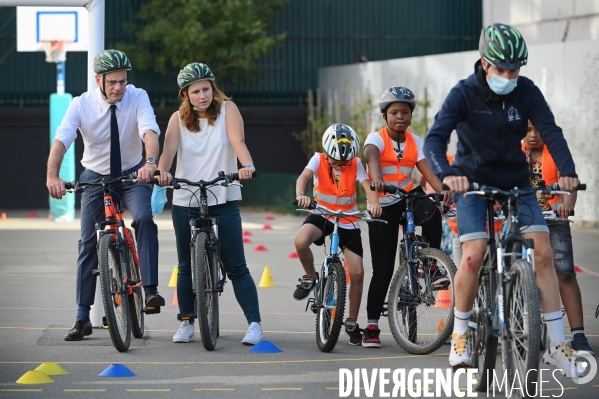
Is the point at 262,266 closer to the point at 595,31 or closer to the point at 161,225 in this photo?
the point at 161,225

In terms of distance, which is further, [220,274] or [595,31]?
[595,31]

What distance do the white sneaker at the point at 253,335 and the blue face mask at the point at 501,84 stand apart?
273cm

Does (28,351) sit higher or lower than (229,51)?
lower

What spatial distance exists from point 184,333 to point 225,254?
2.04 ft

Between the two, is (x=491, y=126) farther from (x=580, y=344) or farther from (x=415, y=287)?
(x=580, y=344)

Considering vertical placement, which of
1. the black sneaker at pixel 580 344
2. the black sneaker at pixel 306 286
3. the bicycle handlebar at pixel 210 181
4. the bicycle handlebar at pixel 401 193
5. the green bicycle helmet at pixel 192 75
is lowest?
the black sneaker at pixel 580 344

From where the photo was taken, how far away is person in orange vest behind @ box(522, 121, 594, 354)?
7184 millimetres

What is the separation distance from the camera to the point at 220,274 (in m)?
7.75

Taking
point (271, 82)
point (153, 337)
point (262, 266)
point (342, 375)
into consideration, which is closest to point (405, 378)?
point (342, 375)

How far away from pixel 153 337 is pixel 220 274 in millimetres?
822

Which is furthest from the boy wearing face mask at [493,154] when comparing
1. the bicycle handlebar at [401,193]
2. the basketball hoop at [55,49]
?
the basketball hoop at [55,49]

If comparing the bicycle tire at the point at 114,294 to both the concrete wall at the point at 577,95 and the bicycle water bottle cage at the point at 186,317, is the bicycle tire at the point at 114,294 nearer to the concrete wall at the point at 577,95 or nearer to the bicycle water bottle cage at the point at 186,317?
the bicycle water bottle cage at the point at 186,317

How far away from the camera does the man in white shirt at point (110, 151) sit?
7.70 m

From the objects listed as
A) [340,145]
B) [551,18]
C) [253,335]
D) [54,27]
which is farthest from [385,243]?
[551,18]
